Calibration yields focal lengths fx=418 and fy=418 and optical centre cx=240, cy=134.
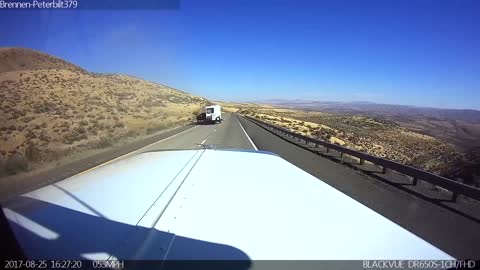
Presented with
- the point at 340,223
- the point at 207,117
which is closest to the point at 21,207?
the point at 340,223

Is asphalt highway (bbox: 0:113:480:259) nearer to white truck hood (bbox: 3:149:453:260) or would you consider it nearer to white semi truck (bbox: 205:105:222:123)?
white truck hood (bbox: 3:149:453:260)

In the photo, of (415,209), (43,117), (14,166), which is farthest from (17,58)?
(415,209)

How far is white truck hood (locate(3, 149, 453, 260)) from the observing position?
2.32 metres

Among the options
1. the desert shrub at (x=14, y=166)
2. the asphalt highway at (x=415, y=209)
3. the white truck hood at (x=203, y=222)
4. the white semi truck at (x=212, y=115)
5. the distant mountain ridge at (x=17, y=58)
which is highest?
the distant mountain ridge at (x=17, y=58)

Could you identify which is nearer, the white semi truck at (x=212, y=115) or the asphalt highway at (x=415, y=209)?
the asphalt highway at (x=415, y=209)

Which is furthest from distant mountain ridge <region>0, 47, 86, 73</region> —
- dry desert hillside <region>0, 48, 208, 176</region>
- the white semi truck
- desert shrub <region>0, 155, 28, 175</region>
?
the white semi truck

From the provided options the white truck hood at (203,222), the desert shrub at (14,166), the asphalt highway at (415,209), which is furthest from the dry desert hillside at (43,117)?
the white truck hood at (203,222)

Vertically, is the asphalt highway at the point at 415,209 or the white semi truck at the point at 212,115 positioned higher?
the asphalt highway at the point at 415,209

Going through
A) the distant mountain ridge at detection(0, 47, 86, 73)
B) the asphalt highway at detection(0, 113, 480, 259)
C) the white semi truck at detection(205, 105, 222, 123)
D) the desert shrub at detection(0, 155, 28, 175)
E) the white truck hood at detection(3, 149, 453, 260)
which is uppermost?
the distant mountain ridge at detection(0, 47, 86, 73)

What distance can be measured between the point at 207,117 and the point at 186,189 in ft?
Result: 170

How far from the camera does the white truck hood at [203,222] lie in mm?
2322

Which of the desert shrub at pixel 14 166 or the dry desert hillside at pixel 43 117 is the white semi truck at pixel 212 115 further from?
the desert shrub at pixel 14 166

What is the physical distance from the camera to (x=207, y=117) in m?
55.1

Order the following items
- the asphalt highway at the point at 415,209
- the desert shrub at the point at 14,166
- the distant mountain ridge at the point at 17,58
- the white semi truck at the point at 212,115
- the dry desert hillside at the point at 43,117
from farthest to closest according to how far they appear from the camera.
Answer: the white semi truck at the point at 212,115, the dry desert hillside at the point at 43,117, the desert shrub at the point at 14,166, the distant mountain ridge at the point at 17,58, the asphalt highway at the point at 415,209
